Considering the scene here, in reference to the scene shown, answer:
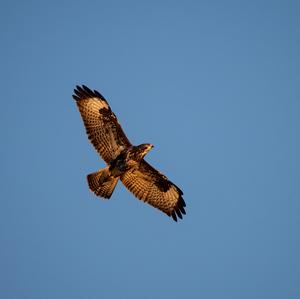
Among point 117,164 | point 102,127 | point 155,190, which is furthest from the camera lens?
point 155,190

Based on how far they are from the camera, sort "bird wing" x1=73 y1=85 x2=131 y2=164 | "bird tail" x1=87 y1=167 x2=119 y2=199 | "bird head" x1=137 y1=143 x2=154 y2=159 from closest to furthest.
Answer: "bird head" x1=137 y1=143 x2=154 y2=159 < "bird tail" x1=87 y1=167 x2=119 y2=199 < "bird wing" x1=73 y1=85 x2=131 y2=164

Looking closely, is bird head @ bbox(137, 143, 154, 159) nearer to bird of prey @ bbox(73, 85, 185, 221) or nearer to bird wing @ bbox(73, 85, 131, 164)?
bird of prey @ bbox(73, 85, 185, 221)

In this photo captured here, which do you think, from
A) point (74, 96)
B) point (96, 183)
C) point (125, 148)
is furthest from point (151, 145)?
point (74, 96)

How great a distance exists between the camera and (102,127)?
36.5 ft

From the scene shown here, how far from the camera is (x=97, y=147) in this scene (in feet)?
36.0

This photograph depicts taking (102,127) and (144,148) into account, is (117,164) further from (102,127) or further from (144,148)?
(102,127)

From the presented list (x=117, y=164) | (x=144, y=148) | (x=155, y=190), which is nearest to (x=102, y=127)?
(x=117, y=164)

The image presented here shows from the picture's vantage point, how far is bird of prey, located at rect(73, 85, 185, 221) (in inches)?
425

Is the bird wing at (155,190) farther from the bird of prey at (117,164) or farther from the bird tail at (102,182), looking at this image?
the bird tail at (102,182)

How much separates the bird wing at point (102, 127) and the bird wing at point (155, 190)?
0.72 metres

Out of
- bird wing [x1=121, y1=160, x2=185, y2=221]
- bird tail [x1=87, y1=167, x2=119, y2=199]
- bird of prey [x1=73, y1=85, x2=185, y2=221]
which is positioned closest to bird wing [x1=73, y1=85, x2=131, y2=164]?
bird of prey [x1=73, y1=85, x2=185, y2=221]

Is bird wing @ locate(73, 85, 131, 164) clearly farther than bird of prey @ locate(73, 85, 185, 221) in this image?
Yes

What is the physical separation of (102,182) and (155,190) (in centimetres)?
148

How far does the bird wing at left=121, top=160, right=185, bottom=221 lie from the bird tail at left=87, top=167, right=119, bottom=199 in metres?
0.69
